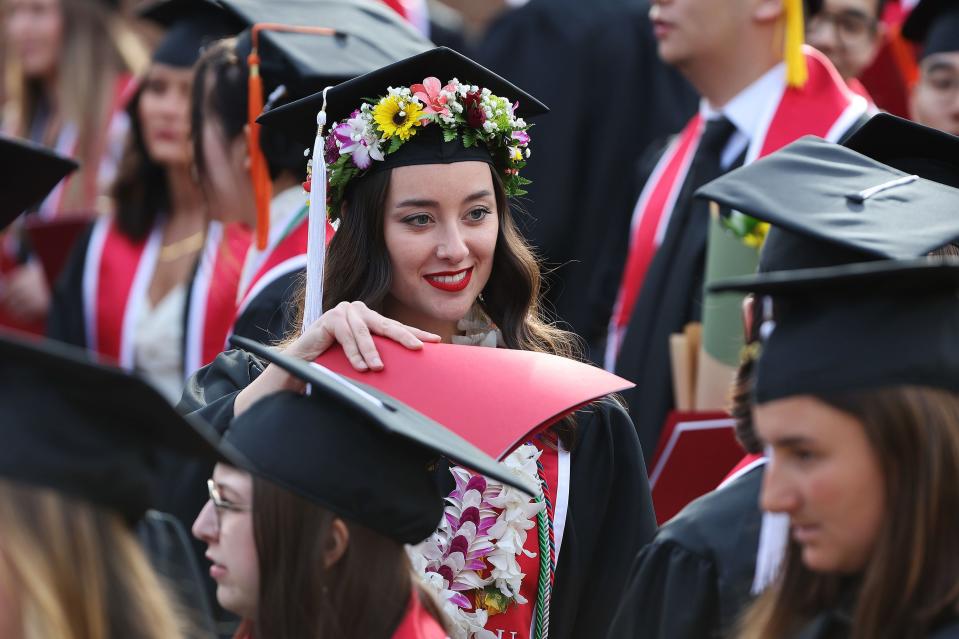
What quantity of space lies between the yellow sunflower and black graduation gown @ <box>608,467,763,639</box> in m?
1.24

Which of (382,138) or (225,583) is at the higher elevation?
(382,138)

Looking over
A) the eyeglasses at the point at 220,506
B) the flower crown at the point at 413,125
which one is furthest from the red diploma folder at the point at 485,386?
the flower crown at the point at 413,125

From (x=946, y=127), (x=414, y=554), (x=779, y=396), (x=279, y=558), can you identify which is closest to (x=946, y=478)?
(x=779, y=396)

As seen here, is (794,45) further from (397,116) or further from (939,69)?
(397,116)

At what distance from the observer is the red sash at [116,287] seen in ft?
19.7

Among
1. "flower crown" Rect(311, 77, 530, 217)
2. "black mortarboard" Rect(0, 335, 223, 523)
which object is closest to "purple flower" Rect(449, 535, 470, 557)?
"flower crown" Rect(311, 77, 530, 217)

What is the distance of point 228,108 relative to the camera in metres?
4.68

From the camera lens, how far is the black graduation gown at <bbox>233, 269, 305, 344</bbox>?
432cm

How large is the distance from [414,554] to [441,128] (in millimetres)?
1042

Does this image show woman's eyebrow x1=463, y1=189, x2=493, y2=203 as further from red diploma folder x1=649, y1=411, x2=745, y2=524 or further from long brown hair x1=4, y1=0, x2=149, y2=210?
long brown hair x1=4, y1=0, x2=149, y2=210

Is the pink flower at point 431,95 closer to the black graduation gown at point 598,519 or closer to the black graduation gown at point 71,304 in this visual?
the black graduation gown at point 598,519

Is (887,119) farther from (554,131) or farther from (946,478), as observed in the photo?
(554,131)

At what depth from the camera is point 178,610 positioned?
2.45 m

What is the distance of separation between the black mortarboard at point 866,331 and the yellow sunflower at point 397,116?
1.49 m
